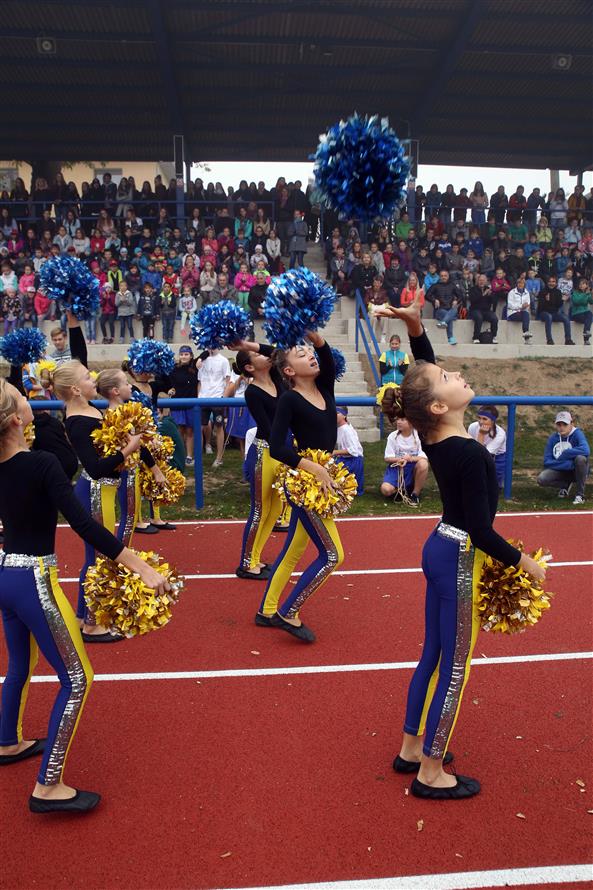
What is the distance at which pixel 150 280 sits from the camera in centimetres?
1673

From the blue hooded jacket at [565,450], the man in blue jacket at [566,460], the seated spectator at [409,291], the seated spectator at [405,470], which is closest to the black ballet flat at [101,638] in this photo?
the seated spectator at [405,470]

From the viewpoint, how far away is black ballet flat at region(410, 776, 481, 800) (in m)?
3.43

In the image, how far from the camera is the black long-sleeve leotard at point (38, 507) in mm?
3145

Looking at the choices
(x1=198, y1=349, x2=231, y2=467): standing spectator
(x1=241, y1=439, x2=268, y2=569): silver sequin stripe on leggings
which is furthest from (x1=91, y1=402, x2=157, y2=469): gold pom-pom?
(x1=198, y1=349, x2=231, y2=467): standing spectator

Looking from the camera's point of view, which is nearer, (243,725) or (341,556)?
(243,725)

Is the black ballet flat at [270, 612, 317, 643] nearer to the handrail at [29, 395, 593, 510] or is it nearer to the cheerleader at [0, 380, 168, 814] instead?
the cheerleader at [0, 380, 168, 814]

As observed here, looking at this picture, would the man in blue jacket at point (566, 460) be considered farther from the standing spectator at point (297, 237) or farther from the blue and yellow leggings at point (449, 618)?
the standing spectator at point (297, 237)

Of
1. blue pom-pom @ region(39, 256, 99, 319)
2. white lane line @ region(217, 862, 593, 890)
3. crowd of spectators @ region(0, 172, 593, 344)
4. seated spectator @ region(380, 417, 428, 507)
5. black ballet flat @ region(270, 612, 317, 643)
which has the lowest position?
white lane line @ region(217, 862, 593, 890)

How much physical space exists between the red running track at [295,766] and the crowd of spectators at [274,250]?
1133cm

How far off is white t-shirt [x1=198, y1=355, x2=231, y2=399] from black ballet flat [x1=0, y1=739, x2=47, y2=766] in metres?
8.33

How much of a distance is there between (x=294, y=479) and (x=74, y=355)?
1877 mm

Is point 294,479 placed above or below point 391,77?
below

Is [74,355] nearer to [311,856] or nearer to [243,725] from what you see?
[243,725]

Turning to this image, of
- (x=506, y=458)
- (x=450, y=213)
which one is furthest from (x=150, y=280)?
(x=506, y=458)
